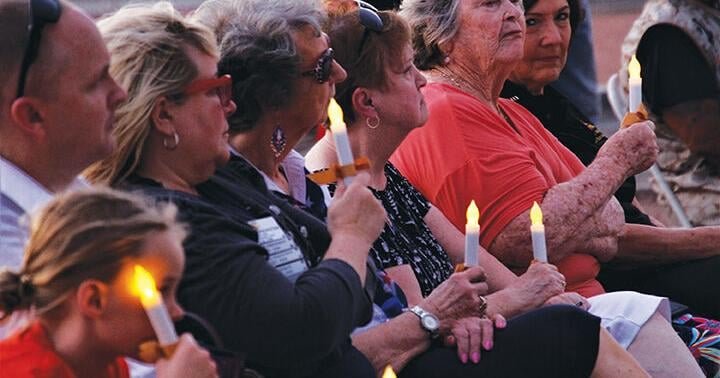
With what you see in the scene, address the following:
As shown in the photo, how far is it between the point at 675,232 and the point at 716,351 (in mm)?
601

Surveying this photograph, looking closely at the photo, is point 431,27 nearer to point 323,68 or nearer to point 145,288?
point 323,68

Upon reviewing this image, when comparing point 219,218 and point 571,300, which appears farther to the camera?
point 571,300

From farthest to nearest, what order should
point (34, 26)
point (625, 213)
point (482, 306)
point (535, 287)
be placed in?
point (625, 213), point (535, 287), point (482, 306), point (34, 26)

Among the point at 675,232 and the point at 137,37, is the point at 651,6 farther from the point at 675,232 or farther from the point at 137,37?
the point at 137,37

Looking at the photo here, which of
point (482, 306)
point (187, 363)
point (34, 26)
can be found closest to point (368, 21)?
point (482, 306)

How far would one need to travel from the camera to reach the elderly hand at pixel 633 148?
4688mm

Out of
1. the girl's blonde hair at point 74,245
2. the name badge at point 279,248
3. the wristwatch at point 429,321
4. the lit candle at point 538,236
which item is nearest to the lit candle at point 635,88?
the lit candle at point 538,236

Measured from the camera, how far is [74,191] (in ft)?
9.22

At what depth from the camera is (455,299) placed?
3.83 meters

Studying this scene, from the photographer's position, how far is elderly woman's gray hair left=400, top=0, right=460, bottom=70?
16.3ft

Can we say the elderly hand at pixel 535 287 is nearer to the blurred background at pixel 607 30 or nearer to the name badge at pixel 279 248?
the name badge at pixel 279 248

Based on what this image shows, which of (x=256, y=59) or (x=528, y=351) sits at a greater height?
(x=256, y=59)

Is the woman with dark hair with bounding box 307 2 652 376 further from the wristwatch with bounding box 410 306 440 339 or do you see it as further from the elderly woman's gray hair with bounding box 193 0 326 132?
the elderly woman's gray hair with bounding box 193 0 326 132

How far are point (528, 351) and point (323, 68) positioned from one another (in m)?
0.83
